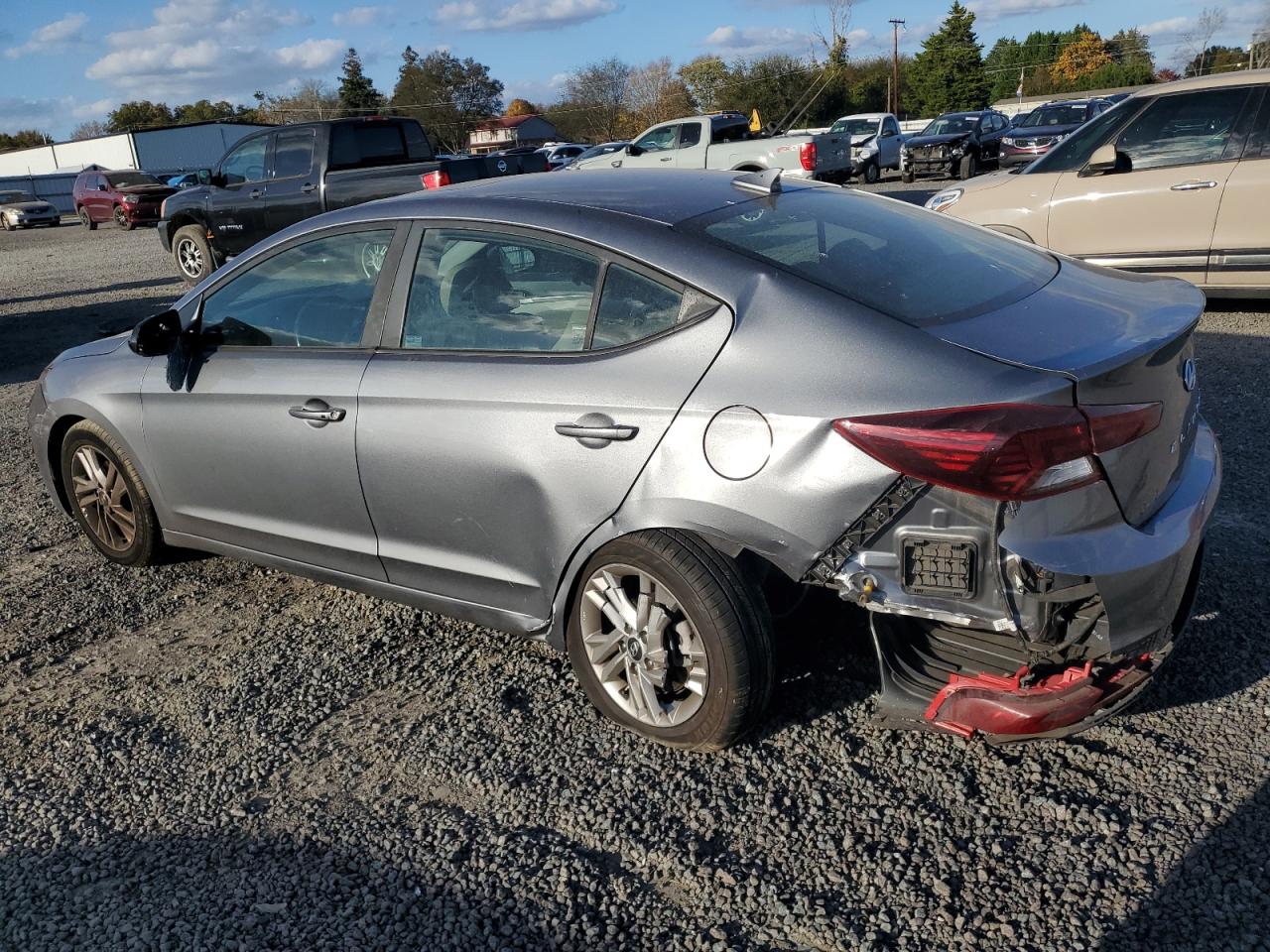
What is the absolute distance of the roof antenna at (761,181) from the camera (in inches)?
140

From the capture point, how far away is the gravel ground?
97.5 inches

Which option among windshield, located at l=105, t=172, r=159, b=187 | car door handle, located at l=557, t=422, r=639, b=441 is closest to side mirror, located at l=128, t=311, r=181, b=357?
car door handle, located at l=557, t=422, r=639, b=441

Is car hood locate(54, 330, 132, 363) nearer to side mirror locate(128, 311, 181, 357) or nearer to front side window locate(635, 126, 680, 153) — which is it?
side mirror locate(128, 311, 181, 357)

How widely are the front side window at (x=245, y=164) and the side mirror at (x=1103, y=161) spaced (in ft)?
32.0

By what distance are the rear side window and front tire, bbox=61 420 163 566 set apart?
2.41 m

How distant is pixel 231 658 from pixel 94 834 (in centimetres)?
102

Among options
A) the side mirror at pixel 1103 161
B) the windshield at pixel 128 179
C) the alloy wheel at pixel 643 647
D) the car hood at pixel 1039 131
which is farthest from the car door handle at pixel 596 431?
the windshield at pixel 128 179

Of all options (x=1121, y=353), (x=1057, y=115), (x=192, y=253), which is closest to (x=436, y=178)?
(x=192, y=253)

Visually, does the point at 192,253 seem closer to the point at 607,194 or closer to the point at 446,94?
the point at 607,194

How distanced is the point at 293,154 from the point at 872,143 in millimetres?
18295

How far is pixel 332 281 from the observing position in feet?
12.7

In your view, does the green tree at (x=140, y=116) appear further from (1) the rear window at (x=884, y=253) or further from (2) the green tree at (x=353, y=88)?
(1) the rear window at (x=884, y=253)

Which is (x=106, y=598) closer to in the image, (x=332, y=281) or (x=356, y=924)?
(x=332, y=281)

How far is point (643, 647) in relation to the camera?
3.04 meters
